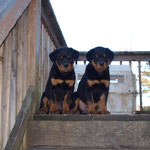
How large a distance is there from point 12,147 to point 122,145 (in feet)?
3.44

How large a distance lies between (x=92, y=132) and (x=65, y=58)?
1.22m

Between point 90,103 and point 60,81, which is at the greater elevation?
point 60,81

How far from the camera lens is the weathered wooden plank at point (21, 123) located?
194 centimetres

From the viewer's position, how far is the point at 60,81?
327cm

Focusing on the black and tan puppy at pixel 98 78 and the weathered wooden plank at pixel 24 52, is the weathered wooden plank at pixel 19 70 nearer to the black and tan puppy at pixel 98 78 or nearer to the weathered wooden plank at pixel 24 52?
the weathered wooden plank at pixel 24 52

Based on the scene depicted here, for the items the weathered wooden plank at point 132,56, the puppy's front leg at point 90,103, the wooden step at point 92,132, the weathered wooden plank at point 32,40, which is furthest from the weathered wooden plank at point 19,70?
the weathered wooden plank at point 132,56

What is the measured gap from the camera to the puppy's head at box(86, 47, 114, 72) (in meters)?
3.22

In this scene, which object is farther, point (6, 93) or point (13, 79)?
point (13, 79)

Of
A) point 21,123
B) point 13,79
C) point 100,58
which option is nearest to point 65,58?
point 100,58

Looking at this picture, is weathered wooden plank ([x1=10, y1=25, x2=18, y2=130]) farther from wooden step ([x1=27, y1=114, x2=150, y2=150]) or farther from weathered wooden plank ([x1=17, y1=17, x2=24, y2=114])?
wooden step ([x1=27, y1=114, x2=150, y2=150])

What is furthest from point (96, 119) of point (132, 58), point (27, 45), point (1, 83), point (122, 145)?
point (132, 58)

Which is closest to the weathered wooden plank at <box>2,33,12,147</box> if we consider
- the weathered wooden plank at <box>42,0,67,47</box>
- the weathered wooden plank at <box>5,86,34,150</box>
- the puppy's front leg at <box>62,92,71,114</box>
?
the weathered wooden plank at <box>5,86,34,150</box>

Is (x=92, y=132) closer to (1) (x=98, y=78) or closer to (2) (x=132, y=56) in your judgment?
(1) (x=98, y=78)

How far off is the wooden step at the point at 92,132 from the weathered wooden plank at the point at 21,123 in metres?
0.21
